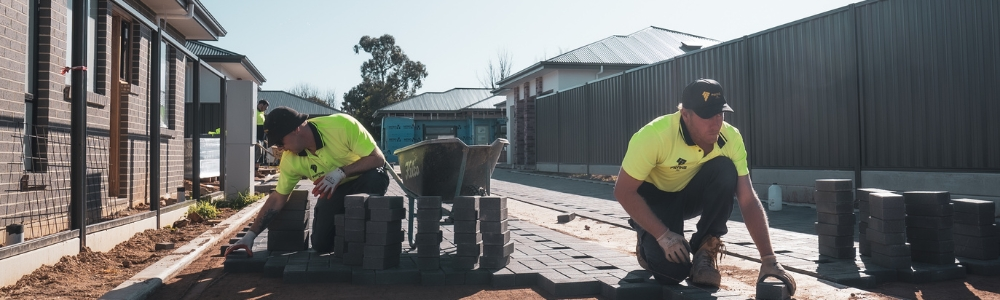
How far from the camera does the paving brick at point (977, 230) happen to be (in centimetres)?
498

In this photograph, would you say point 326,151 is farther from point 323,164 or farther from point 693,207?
point 693,207

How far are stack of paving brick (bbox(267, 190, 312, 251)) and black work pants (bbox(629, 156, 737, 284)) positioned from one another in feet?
8.21

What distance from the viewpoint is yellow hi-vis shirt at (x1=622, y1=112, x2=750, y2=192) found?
13.1 feet

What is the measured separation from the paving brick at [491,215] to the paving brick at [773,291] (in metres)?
1.72

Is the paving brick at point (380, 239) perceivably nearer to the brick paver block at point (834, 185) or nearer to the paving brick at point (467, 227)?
the paving brick at point (467, 227)

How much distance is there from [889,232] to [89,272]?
5.13 m

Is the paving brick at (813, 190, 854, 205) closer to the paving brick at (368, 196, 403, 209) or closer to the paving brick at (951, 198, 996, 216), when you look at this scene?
the paving brick at (951, 198, 996, 216)

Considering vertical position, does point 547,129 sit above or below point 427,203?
above

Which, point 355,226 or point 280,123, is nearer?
point 355,226

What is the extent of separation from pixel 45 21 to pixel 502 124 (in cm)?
2652

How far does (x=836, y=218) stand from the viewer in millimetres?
5109

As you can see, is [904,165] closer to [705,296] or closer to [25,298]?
[705,296]

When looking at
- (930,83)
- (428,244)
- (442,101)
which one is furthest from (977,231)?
(442,101)

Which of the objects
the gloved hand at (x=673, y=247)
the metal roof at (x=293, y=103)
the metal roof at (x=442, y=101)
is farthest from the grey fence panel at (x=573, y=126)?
the metal roof at (x=293, y=103)
